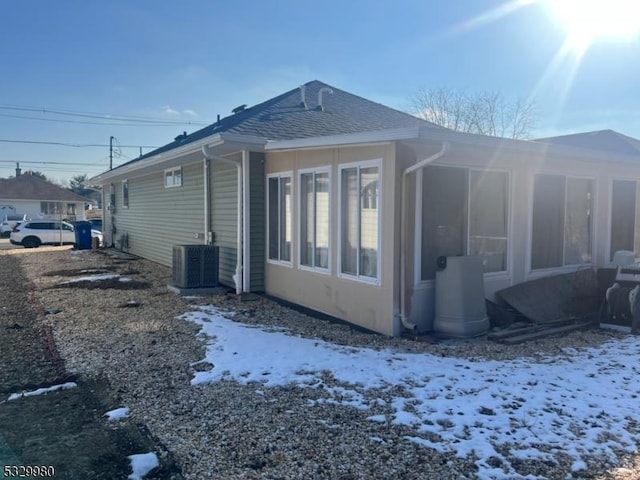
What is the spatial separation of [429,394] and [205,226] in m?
7.15

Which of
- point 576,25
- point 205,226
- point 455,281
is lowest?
point 455,281

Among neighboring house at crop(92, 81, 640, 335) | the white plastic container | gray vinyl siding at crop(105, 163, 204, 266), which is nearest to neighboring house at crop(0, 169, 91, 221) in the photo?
gray vinyl siding at crop(105, 163, 204, 266)

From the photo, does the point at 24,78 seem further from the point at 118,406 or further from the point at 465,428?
the point at 465,428

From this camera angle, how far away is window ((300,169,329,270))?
23.5ft

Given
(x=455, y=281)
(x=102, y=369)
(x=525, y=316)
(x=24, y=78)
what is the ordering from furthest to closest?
1. (x=24, y=78)
2. (x=525, y=316)
3. (x=455, y=281)
4. (x=102, y=369)

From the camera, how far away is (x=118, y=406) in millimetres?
3832

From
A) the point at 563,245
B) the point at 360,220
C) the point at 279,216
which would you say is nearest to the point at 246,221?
the point at 279,216

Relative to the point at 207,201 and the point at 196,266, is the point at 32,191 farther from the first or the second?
the point at 196,266

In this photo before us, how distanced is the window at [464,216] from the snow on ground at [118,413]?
3939mm

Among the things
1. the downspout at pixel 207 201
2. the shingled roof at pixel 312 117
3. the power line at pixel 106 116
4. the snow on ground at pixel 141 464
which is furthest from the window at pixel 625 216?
the power line at pixel 106 116

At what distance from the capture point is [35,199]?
38.2 metres

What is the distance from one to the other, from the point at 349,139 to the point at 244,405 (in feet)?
12.0

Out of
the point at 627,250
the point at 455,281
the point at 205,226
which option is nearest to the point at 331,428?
the point at 455,281

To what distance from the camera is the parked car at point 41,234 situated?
21828mm
